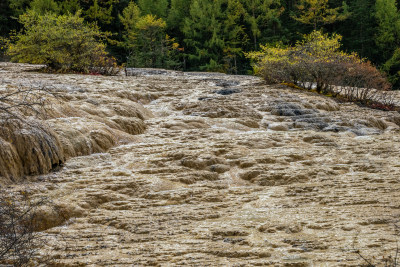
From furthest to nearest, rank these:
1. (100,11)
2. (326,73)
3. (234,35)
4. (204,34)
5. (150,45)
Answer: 1. (100,11)
2. (204,34)
3. (234,35)
4. (150,45)
5. (326,73)

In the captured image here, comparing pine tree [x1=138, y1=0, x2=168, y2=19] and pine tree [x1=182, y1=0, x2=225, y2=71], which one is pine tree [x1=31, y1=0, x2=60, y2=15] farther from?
pine tree [x1=182, y1=0, x2=225, y2=71]

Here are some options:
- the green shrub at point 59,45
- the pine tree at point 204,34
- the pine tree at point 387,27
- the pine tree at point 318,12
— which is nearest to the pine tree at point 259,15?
the pine tree at point 318,12

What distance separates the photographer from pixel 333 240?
3.21m

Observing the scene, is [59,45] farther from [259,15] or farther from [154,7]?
[259,15]

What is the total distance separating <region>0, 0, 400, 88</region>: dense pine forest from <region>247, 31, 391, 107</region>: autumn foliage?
47.1 ft

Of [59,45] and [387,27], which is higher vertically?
[387,27]

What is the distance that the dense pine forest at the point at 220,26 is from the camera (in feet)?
97.0

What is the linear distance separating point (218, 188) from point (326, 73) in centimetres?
1033

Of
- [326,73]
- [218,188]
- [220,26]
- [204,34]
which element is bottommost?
[218,188]

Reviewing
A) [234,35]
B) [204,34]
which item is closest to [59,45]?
[204,34]

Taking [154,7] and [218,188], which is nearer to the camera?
[218,188]

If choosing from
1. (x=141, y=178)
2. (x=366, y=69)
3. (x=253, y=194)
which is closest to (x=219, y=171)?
(x=253, y=194)

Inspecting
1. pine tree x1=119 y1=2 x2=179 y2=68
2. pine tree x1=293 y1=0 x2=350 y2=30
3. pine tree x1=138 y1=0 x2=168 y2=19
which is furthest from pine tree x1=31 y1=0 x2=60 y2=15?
pine tree x1=293 y1=0 x2=350 y2=30

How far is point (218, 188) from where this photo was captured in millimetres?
5039
